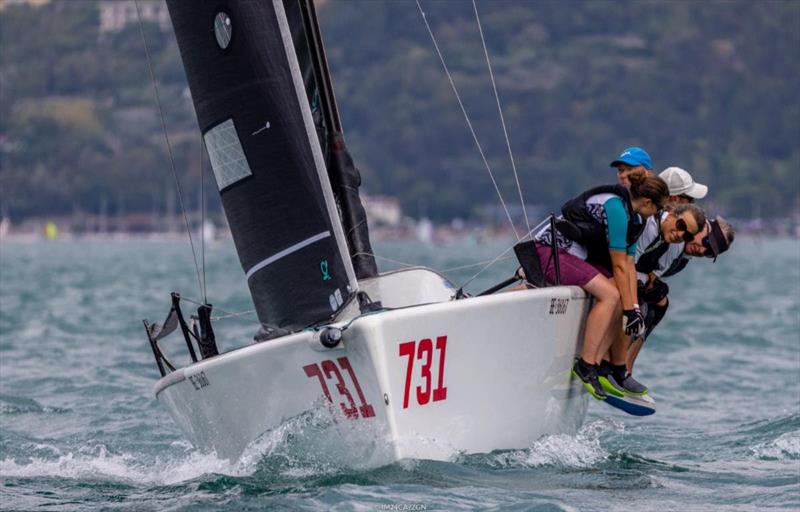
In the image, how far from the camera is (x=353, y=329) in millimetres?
5281

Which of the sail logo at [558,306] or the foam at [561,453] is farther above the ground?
the sail logo at [558,306]

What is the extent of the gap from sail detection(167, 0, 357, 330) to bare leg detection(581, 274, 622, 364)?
0.92m

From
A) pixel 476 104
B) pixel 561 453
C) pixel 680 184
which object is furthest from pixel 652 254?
pixel 476 104

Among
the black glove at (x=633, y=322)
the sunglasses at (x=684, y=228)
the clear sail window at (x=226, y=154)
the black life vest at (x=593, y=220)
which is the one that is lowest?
the black glove at (x=633, y=322)

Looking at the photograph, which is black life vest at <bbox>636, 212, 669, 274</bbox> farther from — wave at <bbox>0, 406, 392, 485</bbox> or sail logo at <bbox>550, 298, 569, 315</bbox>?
wave at <bbox>0, 406, 392, 485</bbox>

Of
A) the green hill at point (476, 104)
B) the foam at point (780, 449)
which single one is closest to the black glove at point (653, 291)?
the foam at point (780, 449)

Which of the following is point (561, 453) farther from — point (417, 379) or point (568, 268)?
point (417, 379)

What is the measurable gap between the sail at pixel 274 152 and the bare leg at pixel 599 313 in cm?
92

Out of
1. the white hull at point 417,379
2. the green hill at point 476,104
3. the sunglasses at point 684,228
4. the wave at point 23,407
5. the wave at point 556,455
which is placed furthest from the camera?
the green hill at point 476,104

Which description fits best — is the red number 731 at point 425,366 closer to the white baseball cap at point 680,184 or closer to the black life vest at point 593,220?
the black life vest at point 593,220

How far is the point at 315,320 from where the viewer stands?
19.5ft

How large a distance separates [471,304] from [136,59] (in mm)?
108829

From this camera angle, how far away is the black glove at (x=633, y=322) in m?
5.93

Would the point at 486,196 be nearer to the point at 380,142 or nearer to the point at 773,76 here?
the point at 380,142
